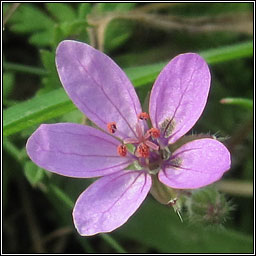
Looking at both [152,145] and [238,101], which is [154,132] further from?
[238,101]

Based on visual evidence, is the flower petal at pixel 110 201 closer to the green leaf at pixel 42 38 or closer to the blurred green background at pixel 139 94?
the blurred green background at pixel 139 94

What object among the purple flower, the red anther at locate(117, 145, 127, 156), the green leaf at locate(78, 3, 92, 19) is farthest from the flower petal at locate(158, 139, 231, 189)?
the green leaf at locate(78, 3, 92, 19)

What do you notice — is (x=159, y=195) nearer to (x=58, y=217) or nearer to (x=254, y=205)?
(x=254, y=205)

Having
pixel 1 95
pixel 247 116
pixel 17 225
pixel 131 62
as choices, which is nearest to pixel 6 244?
pixel 17 225

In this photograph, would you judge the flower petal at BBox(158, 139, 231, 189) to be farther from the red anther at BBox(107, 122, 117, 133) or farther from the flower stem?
the flower stem

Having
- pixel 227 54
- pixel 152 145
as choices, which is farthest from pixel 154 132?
pixel 227 54

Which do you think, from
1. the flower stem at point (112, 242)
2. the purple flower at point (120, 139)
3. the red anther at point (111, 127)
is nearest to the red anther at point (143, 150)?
the purple flower at point (120, 139)
